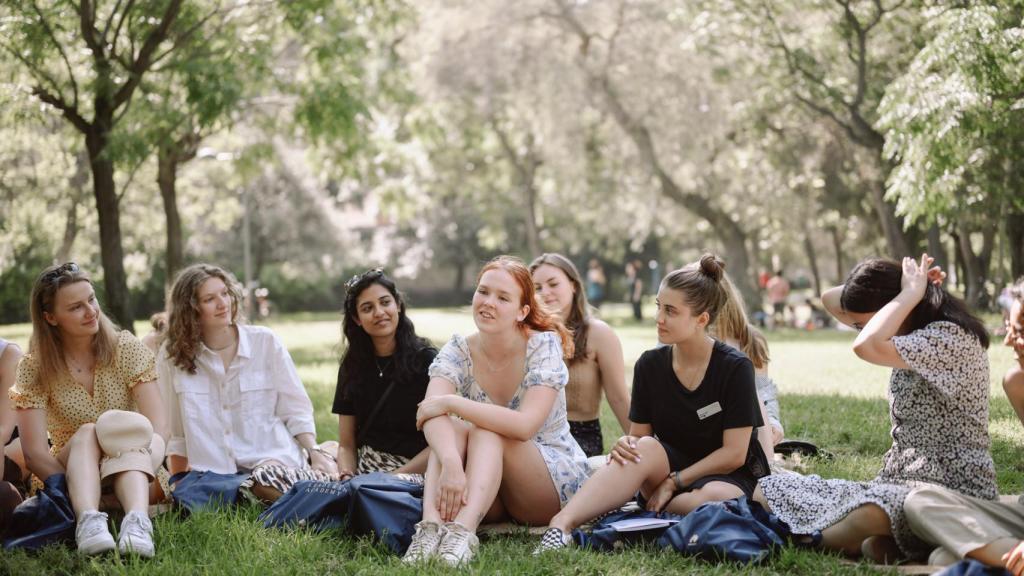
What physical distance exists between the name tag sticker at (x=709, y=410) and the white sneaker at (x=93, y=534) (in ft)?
9.06

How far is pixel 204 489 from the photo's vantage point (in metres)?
5.21

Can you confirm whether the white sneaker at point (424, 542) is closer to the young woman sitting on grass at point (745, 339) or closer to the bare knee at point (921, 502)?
the bare knee at point (921, 502)

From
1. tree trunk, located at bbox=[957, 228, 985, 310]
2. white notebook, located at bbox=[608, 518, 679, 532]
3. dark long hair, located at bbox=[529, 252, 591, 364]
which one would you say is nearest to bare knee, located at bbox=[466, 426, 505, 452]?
white notebook, located at bbox=[608, 518, 679, 532]

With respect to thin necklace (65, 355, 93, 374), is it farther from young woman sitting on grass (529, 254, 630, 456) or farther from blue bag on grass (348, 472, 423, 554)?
young woman sitting on grass (529, 254, 630, 456)

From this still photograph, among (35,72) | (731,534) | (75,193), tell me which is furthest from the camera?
(75,193)

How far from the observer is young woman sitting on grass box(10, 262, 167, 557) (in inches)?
185

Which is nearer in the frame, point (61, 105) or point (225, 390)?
point (225, 390)

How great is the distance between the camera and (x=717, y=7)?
17.9 metres

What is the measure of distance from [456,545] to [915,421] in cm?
204

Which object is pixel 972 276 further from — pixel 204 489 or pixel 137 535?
pixel 137 535

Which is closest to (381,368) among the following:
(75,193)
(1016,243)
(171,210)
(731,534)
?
(731,534)

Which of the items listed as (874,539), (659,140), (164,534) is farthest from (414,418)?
(659,140)

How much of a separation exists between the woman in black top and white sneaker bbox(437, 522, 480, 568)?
126 cm

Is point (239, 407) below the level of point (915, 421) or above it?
below
